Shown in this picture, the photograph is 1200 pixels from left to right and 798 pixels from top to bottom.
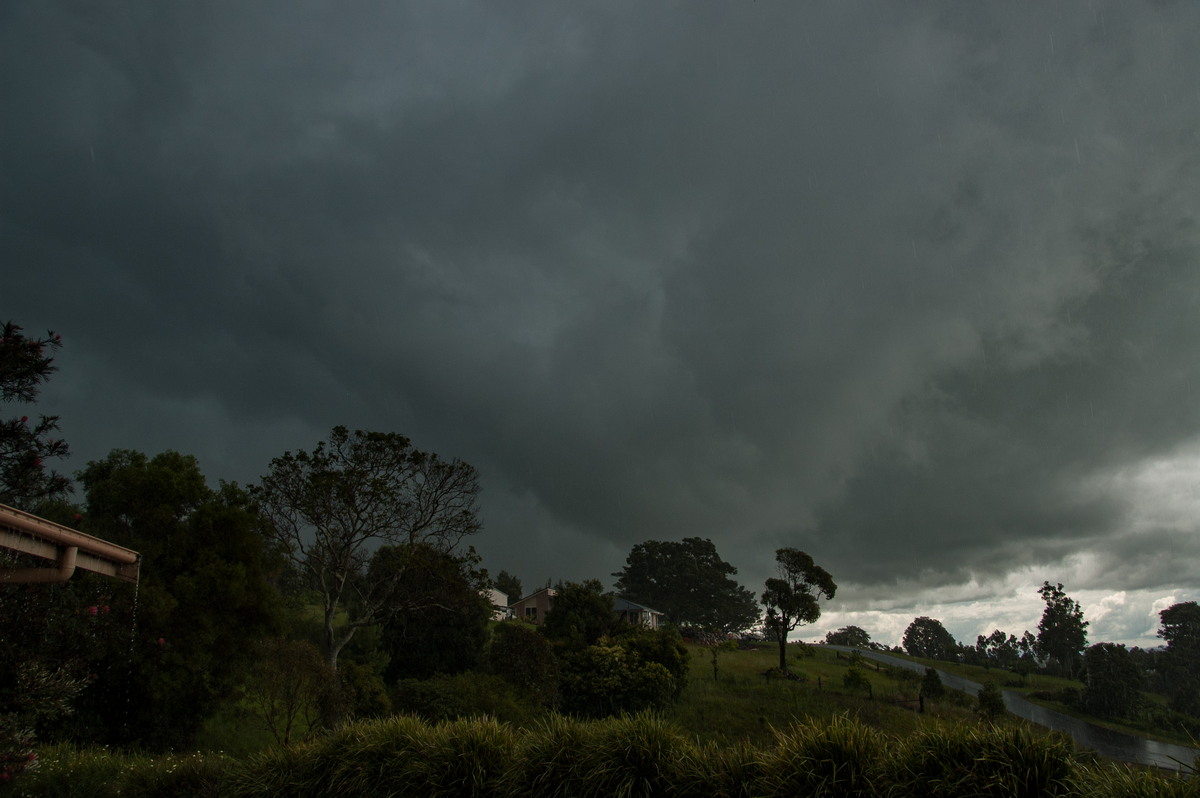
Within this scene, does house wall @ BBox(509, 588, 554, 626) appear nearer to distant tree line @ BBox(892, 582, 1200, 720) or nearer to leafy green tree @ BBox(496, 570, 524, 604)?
leafy green tree @ BBox(496, 570, 524, 604)

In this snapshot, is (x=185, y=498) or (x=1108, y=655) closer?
(x=185, y=498)

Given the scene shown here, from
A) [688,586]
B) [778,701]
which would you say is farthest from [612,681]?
[688,586]

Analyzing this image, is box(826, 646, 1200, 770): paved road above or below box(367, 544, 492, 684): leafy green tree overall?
below

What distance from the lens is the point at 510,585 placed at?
113250mm

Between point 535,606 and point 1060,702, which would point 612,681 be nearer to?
point 1060,702

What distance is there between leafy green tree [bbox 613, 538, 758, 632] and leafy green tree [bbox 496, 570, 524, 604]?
19.8 metres

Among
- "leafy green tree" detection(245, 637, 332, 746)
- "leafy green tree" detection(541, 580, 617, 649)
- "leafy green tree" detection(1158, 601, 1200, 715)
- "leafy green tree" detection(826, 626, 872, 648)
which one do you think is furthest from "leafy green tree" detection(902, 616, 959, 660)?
"leafy green tree" detection(245, 637, 332, 746)

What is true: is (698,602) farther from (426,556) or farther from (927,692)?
(426,556)

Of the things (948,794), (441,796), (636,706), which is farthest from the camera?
(636,706)

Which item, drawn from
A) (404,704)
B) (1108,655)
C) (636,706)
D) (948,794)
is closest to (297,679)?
(404,704)

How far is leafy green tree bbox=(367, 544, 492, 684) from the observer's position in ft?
110

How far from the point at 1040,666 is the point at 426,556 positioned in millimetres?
83871

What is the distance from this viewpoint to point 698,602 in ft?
292

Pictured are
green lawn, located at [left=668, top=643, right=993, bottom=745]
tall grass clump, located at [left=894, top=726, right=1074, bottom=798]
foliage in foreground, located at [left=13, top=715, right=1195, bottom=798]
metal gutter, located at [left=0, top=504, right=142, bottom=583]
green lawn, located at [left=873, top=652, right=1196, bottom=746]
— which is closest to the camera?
tall grass clump, located at [left=894, top=726, right=1074, bottom=798]
